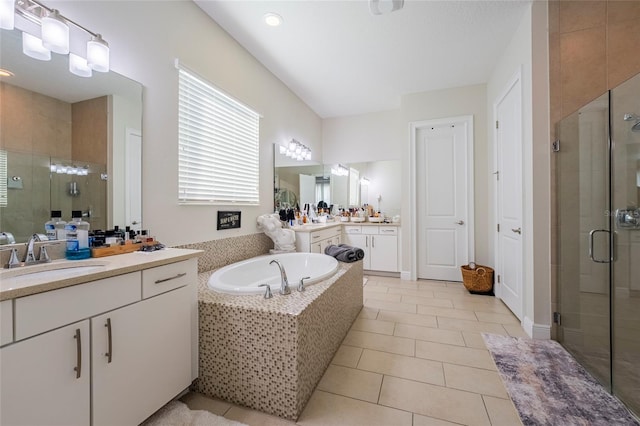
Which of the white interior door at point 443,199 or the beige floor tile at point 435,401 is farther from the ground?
the white interior door at point 443,199

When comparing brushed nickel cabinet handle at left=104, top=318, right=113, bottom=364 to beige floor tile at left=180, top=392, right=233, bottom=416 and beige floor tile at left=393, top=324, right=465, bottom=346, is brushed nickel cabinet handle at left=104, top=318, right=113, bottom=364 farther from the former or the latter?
beige floor tile at left=393, top=324, right=465, bottom=346

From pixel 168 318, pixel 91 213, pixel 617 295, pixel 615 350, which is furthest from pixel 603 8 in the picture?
pixel 91 213

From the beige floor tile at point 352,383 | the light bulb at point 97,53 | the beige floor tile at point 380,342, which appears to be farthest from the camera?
the beige floor tile at point 380,342

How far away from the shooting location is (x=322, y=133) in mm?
4961

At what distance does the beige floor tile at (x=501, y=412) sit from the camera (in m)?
1.35

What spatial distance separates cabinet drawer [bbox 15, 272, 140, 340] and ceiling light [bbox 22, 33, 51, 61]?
4.02 ft

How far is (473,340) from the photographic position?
2.19m

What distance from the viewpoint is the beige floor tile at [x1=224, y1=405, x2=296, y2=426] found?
4.46ft

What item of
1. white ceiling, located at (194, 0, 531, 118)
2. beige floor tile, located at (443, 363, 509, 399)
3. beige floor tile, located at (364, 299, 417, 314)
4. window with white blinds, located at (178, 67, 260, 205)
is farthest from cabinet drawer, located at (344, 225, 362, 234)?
beige floor tile, located at (443, 363, 509, 399)

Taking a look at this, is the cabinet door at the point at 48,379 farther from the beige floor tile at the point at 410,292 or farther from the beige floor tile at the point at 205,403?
the beige floor tile at the point at 410,292

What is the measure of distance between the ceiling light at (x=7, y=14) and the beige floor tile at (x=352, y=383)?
245 centimetres

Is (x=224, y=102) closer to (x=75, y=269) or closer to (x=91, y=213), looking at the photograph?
(x=91, y=213)

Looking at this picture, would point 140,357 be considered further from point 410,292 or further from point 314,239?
point 410,292

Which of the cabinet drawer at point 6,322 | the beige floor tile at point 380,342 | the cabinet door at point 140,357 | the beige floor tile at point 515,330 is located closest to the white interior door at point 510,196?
the beige floor tile at point 515,330
